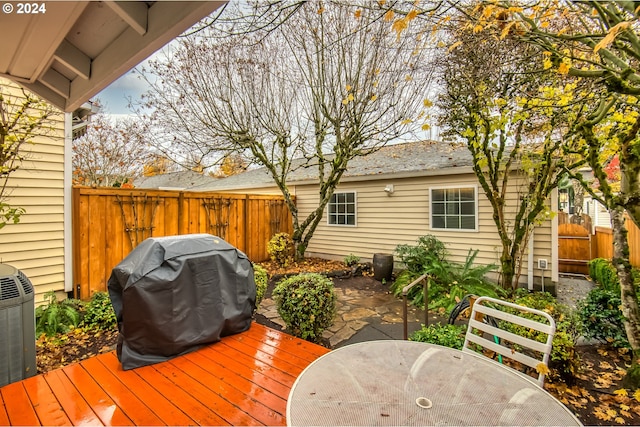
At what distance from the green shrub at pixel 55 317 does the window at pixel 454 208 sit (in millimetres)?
6915

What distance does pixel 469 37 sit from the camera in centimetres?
412

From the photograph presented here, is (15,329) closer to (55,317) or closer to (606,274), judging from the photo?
(55,317)

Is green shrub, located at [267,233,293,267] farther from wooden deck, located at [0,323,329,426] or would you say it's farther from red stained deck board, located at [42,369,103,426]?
red stained deck board, located at [42,369,103,426]

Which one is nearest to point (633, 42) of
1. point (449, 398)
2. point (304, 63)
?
point (449, 398)

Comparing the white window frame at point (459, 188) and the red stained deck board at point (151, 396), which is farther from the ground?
the white window frame at point (459, 188)

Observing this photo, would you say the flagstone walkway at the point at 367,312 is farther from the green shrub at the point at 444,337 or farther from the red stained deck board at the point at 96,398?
the red stained deck board at the point at 96,398

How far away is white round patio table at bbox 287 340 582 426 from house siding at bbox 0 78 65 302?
5.06 metres

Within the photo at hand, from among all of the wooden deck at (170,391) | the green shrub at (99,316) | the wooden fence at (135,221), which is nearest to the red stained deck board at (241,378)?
the wooden deck at (170,391)

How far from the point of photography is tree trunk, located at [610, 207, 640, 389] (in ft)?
8.87

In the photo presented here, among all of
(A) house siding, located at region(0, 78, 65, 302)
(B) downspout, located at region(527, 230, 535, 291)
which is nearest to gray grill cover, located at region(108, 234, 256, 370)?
(A) house siding, located at region(0, 78, 65, 302)

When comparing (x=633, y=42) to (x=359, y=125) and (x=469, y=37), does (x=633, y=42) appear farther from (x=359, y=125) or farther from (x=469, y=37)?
(x=359, y=125)

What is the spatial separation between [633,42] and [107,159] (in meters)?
15.7

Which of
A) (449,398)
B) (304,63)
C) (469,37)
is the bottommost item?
(449,398)

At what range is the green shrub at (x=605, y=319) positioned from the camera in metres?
3.36
